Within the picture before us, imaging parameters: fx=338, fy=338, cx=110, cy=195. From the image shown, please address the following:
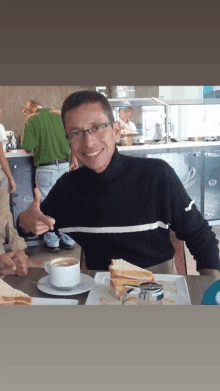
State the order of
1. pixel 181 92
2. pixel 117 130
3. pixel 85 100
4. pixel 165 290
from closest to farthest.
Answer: pixel 181 92
pixel 165 290
pixel 85 100
pixel 117 130

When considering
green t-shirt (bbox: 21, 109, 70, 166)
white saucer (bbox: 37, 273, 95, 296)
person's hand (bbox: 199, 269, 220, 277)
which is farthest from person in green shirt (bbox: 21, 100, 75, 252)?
person's hand (bbox: 199, 269, 220, 277)

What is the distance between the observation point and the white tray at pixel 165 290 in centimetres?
78

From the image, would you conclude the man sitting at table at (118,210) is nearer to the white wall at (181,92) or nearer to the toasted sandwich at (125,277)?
the toasted sandwich at (125,277)

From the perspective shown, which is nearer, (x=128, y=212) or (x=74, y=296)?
A: (x=74, y=296)

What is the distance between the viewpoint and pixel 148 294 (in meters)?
0.77

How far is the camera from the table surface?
31.3 inches

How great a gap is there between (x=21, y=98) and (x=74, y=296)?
0.50 meters

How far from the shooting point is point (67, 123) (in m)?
0.97

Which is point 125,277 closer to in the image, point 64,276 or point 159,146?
point 64,276

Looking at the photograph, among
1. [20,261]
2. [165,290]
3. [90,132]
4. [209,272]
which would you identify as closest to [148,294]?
[165,290]

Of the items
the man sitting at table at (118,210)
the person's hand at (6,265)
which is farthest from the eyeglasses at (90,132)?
the person's hand at (6,265)

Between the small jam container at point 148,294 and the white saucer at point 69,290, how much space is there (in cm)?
11

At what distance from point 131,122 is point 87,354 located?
74 centimetres
